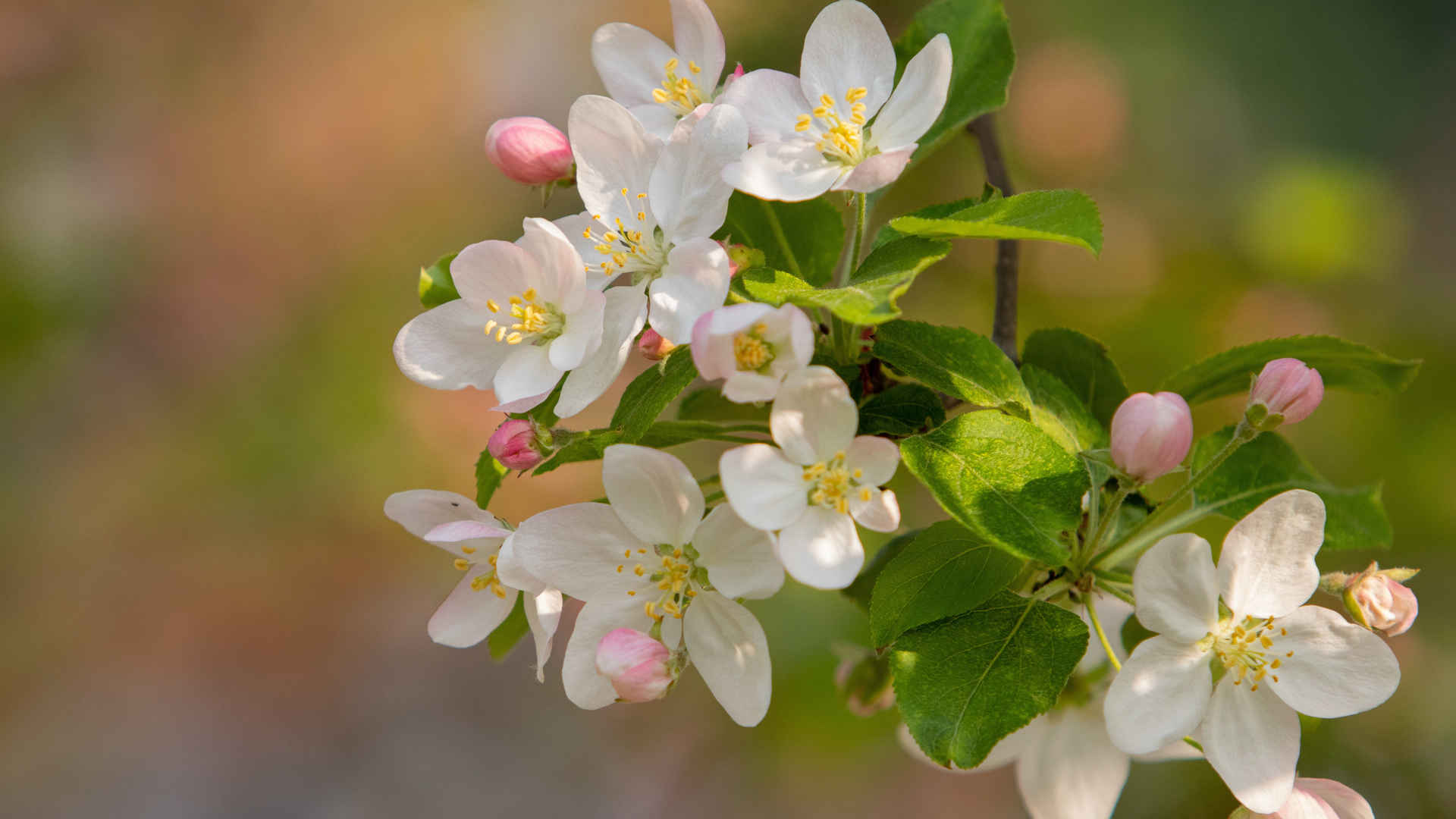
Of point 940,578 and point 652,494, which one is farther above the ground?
point 652,494

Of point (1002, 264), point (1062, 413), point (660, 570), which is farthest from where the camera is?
point (1002, 264)

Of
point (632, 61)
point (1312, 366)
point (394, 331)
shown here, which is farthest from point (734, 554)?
point (394, 331)

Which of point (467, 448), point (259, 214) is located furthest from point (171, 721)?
point (259, 214)

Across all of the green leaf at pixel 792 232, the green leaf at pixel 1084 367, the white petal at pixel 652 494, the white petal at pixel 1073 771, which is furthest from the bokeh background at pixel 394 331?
the white petal at pixel 652 494

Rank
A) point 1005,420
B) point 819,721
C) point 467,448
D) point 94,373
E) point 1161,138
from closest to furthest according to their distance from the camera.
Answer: point 1005,420 → point 819,721 → point 1161,138 → point 467,448 → point 94,373

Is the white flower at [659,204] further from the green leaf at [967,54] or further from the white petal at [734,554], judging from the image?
the green leaf at [967,54]

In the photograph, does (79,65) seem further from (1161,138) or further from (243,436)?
(1161,138)

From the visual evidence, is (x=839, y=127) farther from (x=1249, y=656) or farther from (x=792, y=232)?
(x=1249, y=656)
